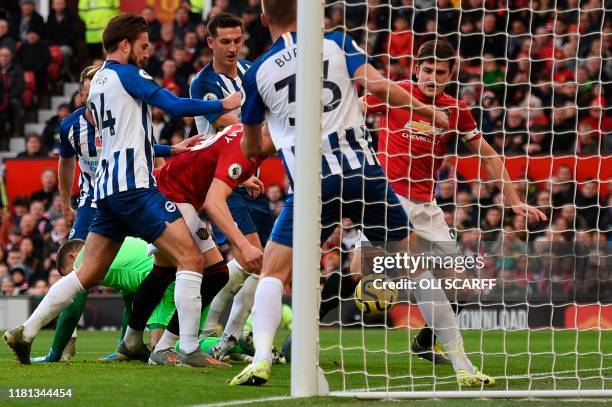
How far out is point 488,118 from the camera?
13562 millimetres

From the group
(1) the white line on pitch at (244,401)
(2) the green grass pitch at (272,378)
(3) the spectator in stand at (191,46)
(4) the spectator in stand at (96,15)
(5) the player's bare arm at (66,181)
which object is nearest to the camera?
(1) the white line on pitch at (244,401)

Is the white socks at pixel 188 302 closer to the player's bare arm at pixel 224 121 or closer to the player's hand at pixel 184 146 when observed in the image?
the player's hand at pixel 184 146

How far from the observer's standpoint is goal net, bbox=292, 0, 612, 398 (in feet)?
25.2

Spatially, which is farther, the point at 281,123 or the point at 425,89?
the point at 425,89

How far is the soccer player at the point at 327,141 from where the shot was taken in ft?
20.0

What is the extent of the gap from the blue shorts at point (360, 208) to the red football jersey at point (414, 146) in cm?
150

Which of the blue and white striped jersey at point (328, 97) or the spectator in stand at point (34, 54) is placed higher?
the spectator in stand at point (34, 54)

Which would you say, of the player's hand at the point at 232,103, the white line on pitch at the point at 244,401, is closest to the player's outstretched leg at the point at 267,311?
the white line on pitch at the point at 244,401

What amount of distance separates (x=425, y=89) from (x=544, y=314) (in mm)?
6045

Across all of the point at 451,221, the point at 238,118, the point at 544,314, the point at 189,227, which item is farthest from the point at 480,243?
the point at 189,227

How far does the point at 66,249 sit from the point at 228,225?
1980mm

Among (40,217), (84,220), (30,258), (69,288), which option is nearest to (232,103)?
(69,288)

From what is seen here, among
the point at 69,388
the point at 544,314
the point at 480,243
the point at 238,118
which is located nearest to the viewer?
the point at 69,388

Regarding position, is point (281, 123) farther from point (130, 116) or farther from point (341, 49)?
point (130, 116)
